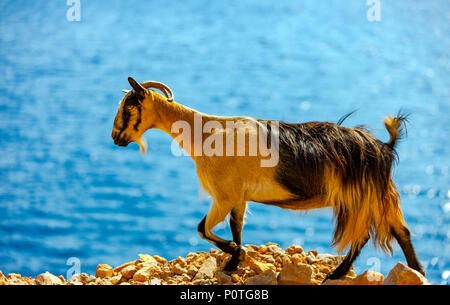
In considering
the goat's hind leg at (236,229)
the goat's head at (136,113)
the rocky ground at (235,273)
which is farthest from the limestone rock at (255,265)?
the goat's head at (136,113)

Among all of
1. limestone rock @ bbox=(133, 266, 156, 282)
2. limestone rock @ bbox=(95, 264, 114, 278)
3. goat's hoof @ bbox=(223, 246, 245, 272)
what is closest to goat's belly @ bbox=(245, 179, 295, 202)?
goat's hoof @ bbox=(223, 246, 245, 272)

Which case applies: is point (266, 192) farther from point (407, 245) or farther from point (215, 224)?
point (407, 245)

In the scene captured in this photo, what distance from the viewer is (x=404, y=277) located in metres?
4.18

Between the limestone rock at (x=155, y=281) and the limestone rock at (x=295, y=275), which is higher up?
the limestone rock at (x=295, y=275)

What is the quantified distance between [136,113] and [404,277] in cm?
236

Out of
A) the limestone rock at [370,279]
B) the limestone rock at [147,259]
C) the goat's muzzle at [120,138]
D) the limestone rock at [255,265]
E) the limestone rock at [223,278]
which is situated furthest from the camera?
the limestone rock at [147,259]

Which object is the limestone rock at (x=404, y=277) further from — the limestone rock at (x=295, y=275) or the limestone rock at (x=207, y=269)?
the limestone rock at (x=207, y=269)

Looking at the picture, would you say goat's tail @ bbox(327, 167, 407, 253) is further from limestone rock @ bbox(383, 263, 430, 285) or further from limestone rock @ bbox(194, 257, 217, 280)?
limestone rock @ bbox(194, 257, 217, 280)

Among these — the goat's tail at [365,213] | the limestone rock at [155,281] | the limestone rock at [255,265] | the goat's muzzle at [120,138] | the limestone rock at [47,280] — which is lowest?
the limestone rock at [155,281]

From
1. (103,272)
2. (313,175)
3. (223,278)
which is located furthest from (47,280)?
(313,175)

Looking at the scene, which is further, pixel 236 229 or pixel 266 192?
pixel 236 229

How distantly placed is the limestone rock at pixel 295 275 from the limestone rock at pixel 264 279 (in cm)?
7

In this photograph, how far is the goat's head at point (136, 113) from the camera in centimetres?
472

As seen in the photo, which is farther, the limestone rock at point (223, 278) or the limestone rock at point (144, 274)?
the limestone rock at point (144, 274)
